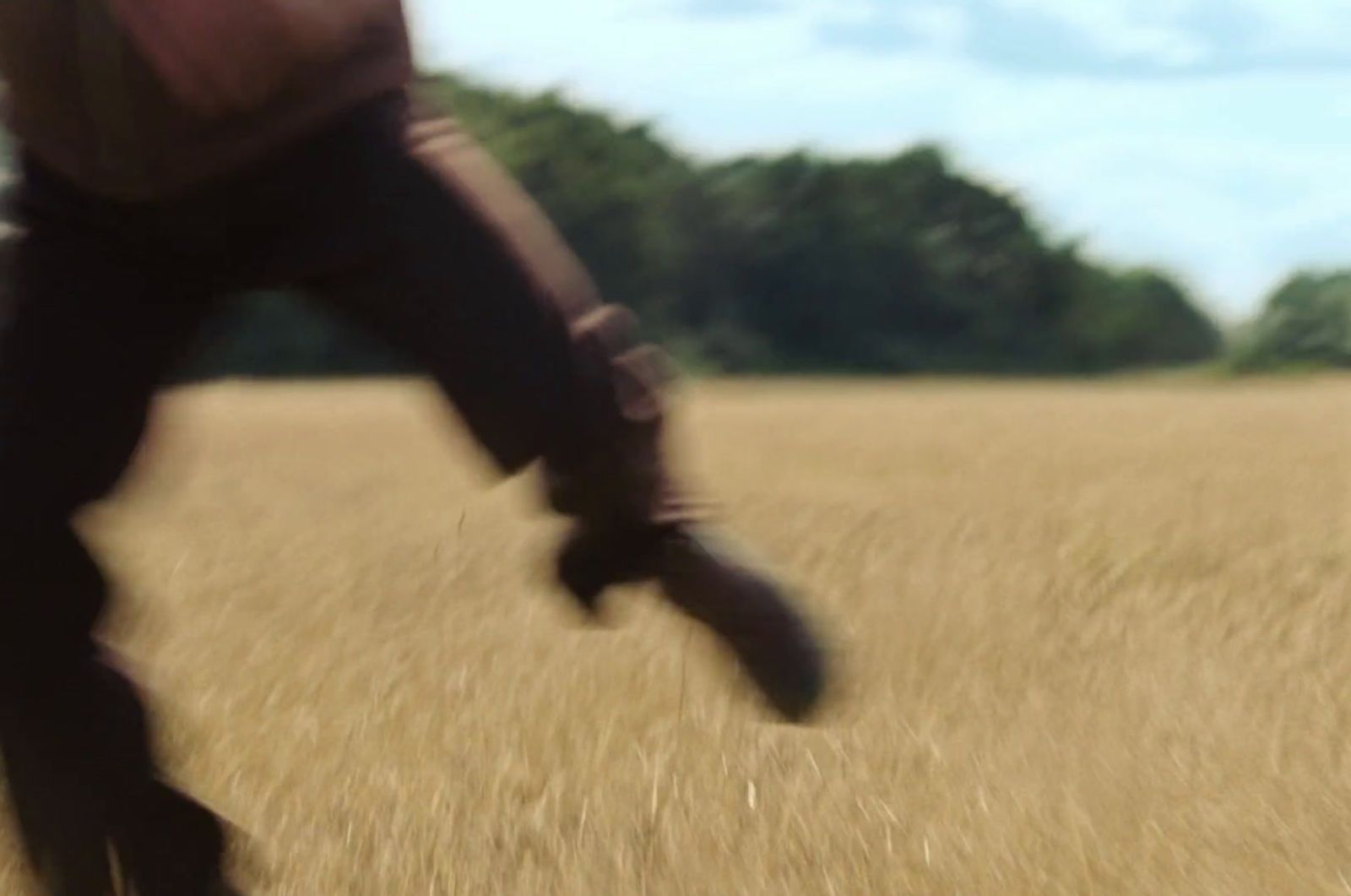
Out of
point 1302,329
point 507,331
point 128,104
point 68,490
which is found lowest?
point 1302,329

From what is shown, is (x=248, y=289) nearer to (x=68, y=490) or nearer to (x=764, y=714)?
(x=68, y=490)

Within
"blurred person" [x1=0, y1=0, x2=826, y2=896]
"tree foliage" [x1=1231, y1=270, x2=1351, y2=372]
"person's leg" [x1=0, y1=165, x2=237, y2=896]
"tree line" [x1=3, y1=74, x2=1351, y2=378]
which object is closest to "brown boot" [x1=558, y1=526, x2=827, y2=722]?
"blurred person" [x1=0, y1=0, x2=826, y2=896]

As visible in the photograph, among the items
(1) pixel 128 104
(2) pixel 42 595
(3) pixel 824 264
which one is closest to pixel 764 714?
(2) pixel 42 595

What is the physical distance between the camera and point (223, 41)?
2.02m

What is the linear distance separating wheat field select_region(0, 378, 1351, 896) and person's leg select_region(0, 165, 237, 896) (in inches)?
2.8

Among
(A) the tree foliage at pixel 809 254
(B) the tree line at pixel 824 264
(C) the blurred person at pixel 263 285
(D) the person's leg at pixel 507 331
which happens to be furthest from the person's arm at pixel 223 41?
(A) the tree foliage at pixel 809 254

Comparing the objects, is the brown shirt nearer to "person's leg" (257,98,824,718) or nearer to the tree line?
"person's leg" (257,98,824,718)

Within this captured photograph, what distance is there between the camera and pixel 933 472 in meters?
9.33

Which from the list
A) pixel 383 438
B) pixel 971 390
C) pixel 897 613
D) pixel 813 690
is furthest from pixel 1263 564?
pixel 971 390

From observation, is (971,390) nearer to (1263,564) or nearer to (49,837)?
(1263,564)

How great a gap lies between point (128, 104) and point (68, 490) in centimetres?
38

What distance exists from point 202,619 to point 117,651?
7.72ft

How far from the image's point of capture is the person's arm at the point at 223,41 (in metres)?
2.01

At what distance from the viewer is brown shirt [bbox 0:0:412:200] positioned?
2.05 metres
